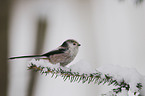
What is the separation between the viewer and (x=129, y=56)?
4590mm

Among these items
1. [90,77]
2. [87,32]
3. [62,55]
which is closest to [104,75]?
[90,77]

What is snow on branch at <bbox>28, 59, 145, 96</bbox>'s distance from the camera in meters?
0.96

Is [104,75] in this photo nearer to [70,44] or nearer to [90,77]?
[90,77]

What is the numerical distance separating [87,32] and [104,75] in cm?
458

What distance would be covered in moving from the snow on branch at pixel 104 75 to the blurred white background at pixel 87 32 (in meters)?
2.20

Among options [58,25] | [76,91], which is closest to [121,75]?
[76,91]

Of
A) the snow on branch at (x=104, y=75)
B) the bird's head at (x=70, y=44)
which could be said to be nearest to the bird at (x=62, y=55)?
the bird's head at (x=70, y=44)

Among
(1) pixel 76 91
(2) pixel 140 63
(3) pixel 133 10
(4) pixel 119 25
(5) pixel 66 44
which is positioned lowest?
(1) pixel 76 91

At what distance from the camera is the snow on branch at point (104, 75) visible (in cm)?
96

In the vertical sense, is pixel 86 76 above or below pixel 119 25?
below

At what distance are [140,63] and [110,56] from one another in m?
1.03

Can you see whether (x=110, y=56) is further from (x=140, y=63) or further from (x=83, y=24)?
(x=83, y=24)

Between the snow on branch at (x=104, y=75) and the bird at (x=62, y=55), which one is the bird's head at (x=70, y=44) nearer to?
the bird at (x=62, y=55)

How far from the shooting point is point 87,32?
5.62 meters
